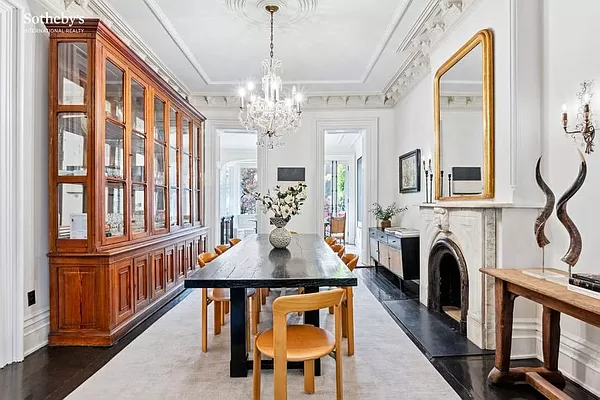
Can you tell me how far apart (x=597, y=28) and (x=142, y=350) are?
3913 mm

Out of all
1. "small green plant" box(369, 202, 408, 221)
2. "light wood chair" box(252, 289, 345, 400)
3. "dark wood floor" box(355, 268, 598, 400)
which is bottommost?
"dark wood floor" box(355, 268, 598, 400)

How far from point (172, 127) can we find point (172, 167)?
54 cm

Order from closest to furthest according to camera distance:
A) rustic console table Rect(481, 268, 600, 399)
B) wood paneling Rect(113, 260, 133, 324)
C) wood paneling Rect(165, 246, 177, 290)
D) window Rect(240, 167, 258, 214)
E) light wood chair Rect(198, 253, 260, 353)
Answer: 1. rustic console table Rect(481, 268, 600, 399)
2. light wood chair Rect(198, 253, 260, 353)
3. wood paneling Rect(113, 260, 133, 324)
4. wood paneling Rect(165, 246, 177, 290)
5. window Rect(240, 167, 258, 214)

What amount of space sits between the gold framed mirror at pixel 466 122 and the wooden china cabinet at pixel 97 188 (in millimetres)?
3176

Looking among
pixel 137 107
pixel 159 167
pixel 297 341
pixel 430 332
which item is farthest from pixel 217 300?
pixel 137 107

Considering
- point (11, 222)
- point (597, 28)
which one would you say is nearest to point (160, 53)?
point (11, 222)

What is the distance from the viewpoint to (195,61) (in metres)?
5.27

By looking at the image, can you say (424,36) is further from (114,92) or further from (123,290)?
(123,290)

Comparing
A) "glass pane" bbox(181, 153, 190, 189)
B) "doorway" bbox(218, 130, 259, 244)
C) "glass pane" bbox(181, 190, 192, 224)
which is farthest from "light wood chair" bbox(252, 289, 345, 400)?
"doorway" bbox(218, 130, 259, 244)

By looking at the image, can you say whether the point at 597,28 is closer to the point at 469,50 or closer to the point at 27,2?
the point at 469,50

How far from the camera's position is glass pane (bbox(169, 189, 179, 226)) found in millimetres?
4860

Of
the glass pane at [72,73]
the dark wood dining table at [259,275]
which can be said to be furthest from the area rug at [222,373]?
the glass pane at [72,73]

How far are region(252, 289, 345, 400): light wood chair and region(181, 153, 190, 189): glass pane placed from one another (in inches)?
148

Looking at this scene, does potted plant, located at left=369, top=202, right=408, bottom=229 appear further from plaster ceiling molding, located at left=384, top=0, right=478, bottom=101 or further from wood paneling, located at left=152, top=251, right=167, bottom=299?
wood paneling, located at left=152, top=251, right=167, bottom=299
